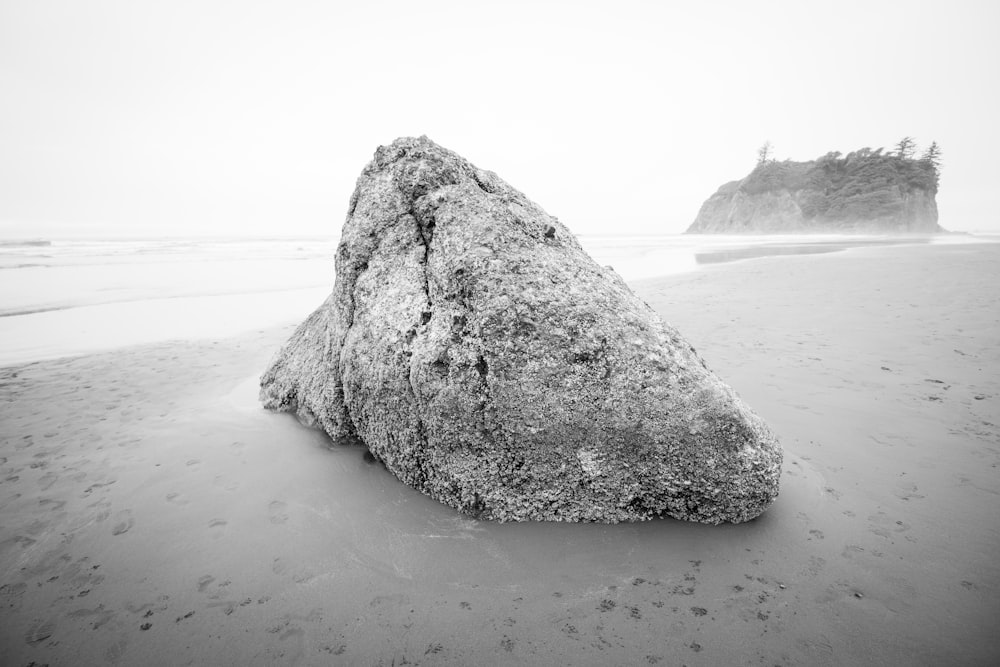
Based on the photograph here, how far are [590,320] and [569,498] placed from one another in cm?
113

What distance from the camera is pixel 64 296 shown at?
434 inches

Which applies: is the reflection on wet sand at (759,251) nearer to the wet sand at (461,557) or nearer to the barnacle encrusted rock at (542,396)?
the wet sand at (461,557)

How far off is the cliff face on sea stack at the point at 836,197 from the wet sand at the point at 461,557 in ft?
216

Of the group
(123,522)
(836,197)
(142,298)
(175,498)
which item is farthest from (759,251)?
(836,197)

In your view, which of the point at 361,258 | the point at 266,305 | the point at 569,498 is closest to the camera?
the point at 569,498

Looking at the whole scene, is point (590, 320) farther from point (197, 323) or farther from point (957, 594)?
point (197, 323)

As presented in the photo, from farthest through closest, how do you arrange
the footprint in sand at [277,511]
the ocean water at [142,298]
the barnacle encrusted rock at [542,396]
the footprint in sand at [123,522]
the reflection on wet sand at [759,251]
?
the reflection on wet sand at [759,251] < the ocean water at [142,298] < the footprint in sand at [277,511] < the footprint in sand at [123,522] < the barnacle encrusted rock at [542,396]

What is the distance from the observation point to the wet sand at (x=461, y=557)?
199 cm

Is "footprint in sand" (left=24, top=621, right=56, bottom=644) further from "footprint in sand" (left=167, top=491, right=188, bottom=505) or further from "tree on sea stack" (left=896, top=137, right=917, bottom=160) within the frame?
Answer: "tree on sea stack" (left=896, top=137, right=917, bottom=160)

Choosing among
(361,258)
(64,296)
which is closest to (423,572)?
A: (361,258)

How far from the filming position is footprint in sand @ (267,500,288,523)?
2.88m

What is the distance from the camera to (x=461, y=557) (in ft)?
8.18

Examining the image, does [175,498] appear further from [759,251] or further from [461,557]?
[759,251]

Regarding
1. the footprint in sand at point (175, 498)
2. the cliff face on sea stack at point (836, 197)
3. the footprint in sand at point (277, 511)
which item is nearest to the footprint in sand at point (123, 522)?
the footprint in sand at point (175, 498)
